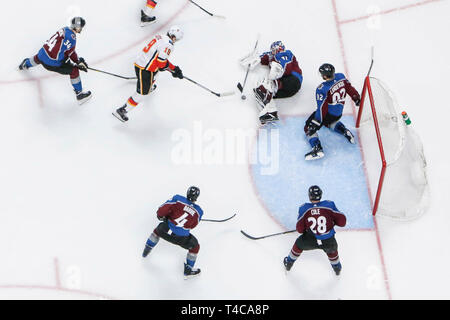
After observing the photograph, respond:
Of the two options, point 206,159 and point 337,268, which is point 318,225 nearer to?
point 337,268

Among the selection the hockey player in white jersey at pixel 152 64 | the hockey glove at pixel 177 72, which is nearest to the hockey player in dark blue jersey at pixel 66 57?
the hockey player in white jersey at pixel 152 64

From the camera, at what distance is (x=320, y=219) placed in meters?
5.55

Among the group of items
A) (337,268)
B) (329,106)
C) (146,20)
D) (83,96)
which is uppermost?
(146,20)

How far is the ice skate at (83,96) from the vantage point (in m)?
6.69

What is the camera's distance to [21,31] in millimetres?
7191

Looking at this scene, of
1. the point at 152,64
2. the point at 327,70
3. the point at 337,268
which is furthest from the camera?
the point at 152,64

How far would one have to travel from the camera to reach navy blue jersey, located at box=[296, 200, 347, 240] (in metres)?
5.56

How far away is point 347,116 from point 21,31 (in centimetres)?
342

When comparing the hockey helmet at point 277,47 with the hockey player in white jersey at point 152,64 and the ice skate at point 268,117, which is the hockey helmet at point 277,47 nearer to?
the ice skate at point 268,117

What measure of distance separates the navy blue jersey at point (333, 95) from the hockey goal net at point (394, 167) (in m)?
0.18

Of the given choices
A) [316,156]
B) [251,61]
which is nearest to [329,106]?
[316,156]

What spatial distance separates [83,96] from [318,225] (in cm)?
263

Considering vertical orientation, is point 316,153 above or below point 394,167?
above

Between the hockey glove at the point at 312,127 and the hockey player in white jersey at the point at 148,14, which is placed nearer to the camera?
the hockey glove at the point at 312,127
